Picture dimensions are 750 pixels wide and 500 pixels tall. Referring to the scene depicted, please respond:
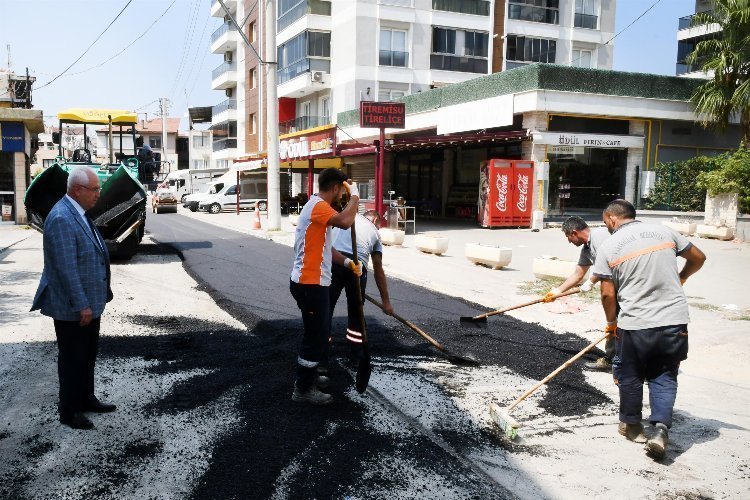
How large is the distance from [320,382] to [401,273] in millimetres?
6878

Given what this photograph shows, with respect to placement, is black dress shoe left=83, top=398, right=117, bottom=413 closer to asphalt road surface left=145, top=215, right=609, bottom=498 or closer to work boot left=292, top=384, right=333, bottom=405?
asphalt road surface left=145, top=215, right=609, bottom=498

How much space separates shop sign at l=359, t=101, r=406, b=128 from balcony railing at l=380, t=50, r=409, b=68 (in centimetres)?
1422

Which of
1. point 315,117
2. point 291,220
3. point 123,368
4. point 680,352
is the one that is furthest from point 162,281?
point 315,117

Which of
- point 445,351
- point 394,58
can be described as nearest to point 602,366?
point 445,351

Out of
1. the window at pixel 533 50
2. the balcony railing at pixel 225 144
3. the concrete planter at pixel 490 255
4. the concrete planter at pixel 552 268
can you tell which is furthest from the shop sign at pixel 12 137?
the balcony railing at pixel 225 144

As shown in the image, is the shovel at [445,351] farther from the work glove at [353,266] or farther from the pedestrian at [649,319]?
the pedestrian at [649,319]

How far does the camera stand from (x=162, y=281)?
10828mm

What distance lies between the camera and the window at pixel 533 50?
116ft

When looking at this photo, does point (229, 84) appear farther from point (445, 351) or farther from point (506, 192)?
point (445, 351)

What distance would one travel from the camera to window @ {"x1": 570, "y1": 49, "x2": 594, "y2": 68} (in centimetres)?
3638

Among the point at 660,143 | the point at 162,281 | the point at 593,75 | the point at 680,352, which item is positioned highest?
the point at 593,75

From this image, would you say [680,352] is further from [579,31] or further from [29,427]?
[579,31]

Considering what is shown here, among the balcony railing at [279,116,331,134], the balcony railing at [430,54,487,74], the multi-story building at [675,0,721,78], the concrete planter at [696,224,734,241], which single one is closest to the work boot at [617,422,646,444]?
the concrete planter at [696,224,734,241]

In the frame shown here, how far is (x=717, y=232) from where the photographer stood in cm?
1756
